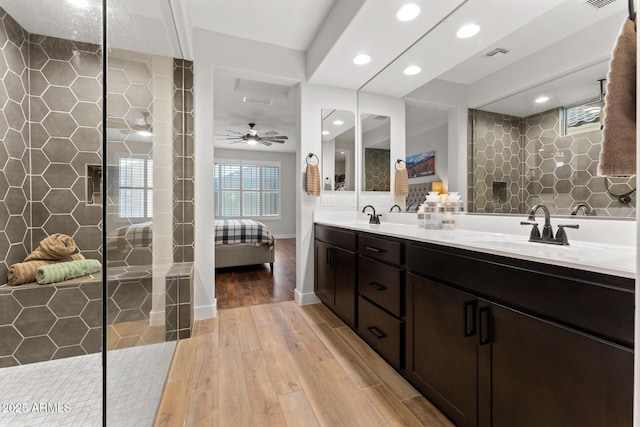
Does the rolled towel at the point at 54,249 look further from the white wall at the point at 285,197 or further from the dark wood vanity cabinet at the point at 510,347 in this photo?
the white wall at the point at 285,197

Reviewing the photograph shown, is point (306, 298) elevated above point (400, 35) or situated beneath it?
situated beneath

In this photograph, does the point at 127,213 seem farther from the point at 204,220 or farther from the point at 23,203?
the point at 23,203

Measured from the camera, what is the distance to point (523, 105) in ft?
5.03

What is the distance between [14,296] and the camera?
5.58 ft

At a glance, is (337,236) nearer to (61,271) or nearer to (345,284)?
(345,284)

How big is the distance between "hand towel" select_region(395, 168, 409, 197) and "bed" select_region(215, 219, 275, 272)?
96.8 inches

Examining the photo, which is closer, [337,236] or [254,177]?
[337,236]

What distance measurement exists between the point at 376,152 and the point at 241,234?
8.27 feet

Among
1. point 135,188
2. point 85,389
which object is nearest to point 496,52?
point 135,188

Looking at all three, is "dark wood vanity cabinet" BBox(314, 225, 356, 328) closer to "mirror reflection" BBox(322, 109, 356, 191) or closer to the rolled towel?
"mirror reflection" BBox(322, 109, 356, 191)

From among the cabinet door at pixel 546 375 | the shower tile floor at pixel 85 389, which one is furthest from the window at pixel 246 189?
the cabinet door at pixel 546 375

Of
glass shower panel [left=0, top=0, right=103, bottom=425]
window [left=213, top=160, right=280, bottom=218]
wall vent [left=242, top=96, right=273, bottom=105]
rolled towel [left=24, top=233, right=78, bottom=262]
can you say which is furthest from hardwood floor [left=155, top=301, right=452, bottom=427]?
window [left=213, top=160, right=280, bottom=218]

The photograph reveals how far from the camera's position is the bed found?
4125 millimetres

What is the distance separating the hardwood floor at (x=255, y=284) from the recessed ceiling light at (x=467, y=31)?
2.83m
